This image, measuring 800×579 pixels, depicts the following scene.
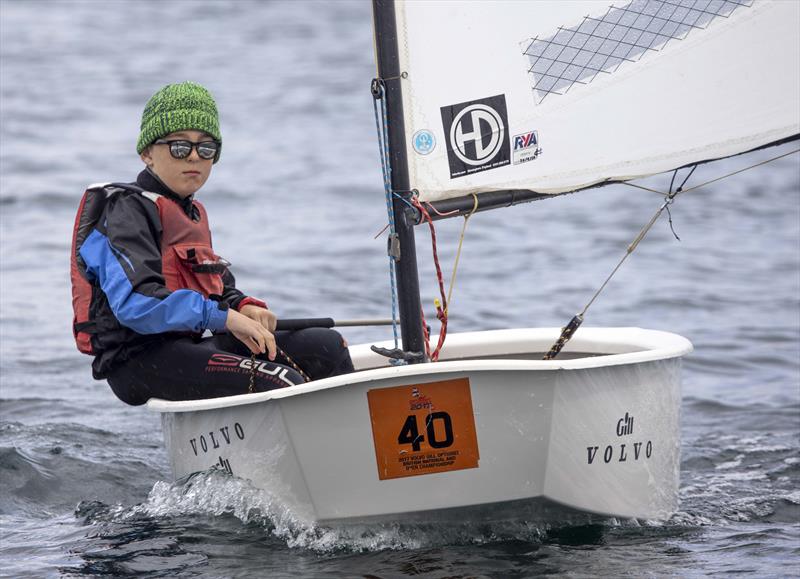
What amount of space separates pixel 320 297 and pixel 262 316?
495 centimetres

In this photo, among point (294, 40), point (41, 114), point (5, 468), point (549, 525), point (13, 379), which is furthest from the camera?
point (294, 40)

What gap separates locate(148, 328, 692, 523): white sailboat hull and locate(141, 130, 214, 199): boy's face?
28.9 inches

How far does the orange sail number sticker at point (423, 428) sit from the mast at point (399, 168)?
48 cm

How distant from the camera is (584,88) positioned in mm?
4031

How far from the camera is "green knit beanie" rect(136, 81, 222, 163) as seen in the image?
3.90m

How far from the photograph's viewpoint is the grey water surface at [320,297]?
3748 millimetres

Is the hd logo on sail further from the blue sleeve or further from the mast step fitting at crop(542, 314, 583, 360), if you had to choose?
the blue sleeve

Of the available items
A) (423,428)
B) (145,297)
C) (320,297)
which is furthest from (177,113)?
(320,297)

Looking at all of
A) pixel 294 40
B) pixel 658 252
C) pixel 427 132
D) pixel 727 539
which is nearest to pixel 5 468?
pixel 427 132

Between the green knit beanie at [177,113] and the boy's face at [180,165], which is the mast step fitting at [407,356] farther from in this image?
the green knit beanie at [177,113]

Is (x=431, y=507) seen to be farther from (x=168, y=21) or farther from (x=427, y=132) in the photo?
(x=168, y=21)

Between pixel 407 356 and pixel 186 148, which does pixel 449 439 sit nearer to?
pixel 407 356

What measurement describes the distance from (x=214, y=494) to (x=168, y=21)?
72.7ft

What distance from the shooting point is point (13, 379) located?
21.1 ft
